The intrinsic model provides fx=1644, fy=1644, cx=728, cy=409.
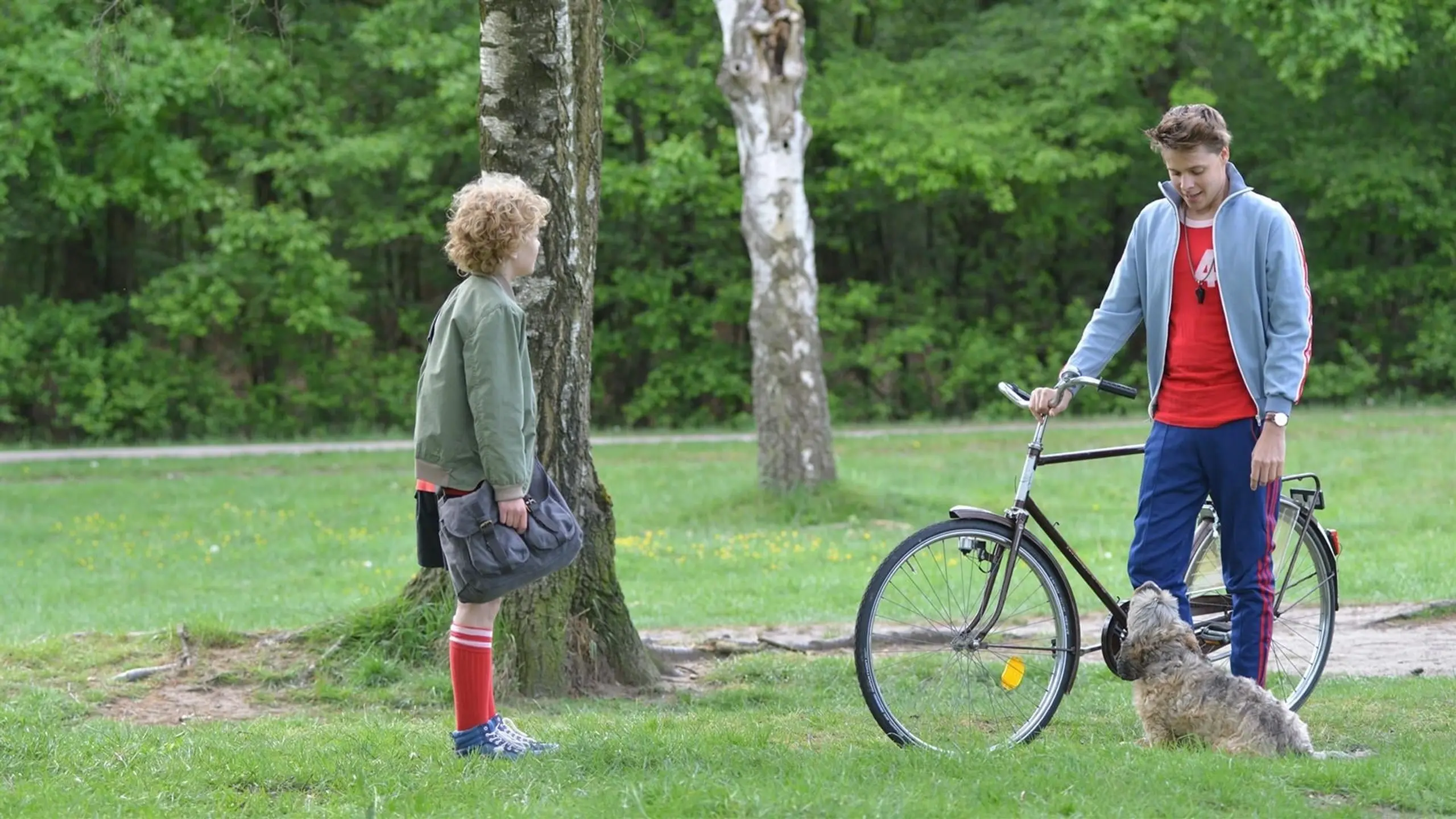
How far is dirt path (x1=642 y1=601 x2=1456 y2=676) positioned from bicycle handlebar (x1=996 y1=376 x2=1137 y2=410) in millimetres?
2483

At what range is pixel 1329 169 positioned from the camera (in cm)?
2745

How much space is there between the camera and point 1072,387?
563cm

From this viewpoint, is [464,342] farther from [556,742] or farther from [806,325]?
[806,325]

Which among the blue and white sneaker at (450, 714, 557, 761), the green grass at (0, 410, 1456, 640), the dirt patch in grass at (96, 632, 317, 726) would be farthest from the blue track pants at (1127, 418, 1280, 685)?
the green grass at (0, 410, 1456, 640)

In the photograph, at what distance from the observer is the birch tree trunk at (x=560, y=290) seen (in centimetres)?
680

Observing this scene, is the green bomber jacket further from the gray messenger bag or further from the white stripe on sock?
the white stripe on sock

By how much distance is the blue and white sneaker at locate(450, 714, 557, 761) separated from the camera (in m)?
5.30

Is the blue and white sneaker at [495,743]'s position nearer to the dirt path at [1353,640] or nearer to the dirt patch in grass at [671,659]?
the dirt patch in grass at [671,659]

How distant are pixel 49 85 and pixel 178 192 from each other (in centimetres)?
301

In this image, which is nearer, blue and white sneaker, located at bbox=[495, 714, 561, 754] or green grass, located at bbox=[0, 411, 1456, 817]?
green grass, located at bbox=[0, 411, 1456, 817]

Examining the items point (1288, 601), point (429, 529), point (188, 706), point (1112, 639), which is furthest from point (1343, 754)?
point (188, 706)

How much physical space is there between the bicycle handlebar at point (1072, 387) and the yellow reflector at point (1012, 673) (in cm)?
86

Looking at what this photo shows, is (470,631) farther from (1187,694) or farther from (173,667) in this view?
(173,667)

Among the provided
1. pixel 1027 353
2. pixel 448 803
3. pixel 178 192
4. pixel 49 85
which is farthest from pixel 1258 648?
pixel 1027 353
